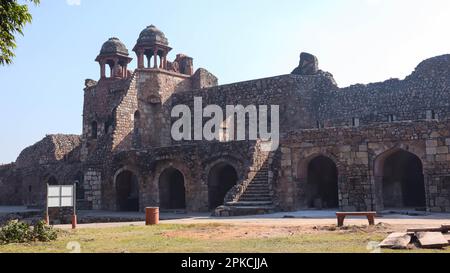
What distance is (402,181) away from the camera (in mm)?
21859

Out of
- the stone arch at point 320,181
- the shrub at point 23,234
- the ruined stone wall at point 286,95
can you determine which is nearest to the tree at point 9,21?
the shrub at point 23,234

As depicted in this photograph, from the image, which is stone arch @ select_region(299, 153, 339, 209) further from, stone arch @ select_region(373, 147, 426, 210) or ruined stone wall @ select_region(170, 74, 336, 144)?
ruined stone wall @ select_region(170, 74, 336, 144)

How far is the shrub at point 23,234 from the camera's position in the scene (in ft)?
38.1

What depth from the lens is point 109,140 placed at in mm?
28531

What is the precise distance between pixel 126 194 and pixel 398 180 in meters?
14.6

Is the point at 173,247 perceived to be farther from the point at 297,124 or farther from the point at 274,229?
the point at 297,124

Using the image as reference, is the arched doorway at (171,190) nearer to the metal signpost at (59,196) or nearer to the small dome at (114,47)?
the metal signpost at (59,196)

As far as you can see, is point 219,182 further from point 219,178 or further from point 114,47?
point 114,47

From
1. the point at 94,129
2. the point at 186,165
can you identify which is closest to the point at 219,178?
the point at 186,165

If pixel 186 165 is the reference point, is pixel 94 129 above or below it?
above

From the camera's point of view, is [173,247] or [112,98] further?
[112,98]

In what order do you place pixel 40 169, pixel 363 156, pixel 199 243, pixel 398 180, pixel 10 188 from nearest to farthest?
pixel 199 243
pixel 363 156
pixel 398 180
pixel 40 169
pixel 10 188
